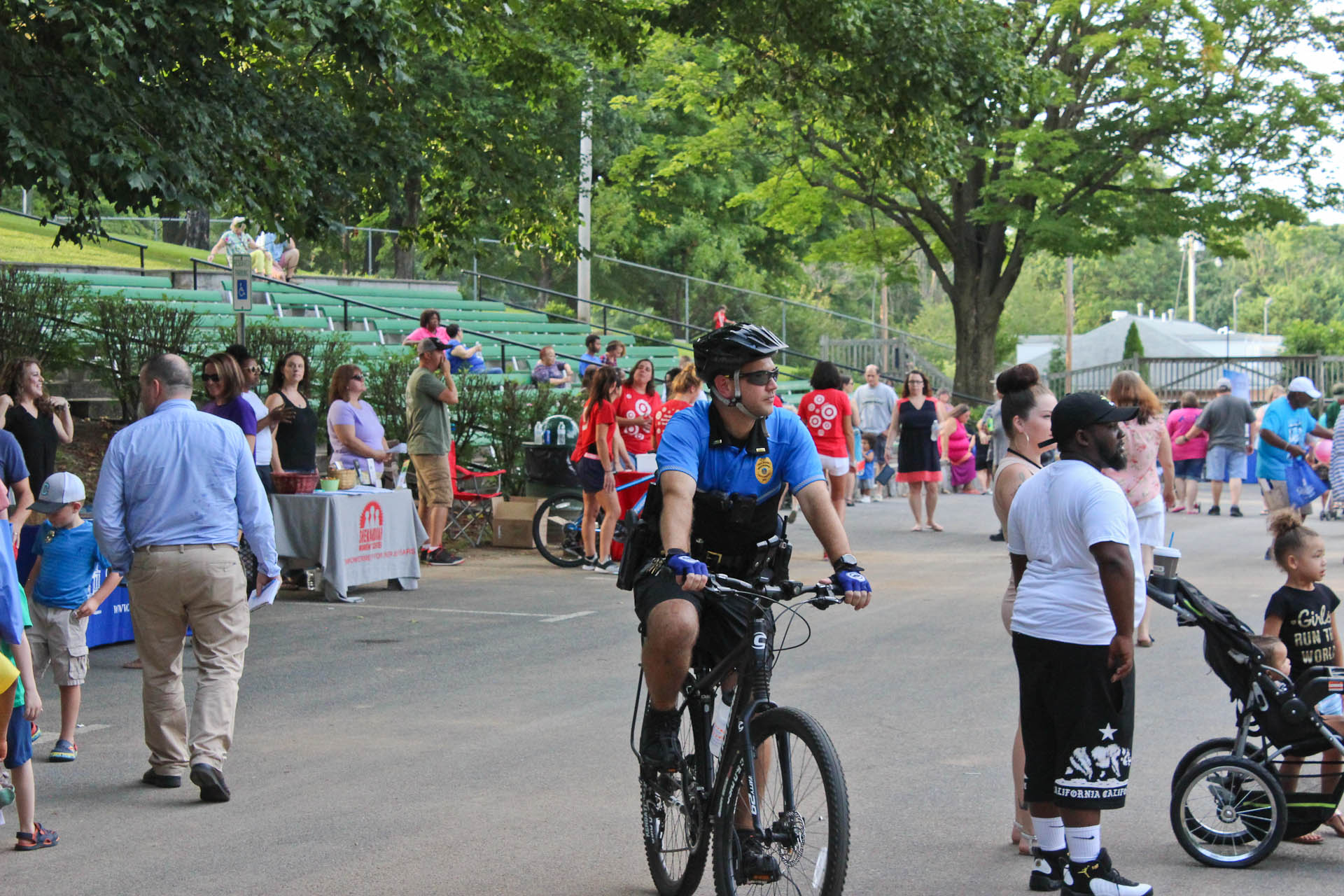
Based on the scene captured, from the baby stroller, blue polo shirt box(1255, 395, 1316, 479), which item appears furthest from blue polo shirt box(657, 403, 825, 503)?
blue polo shirt box(1255, 395, 1316, 479)

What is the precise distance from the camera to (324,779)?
6566 millimetres

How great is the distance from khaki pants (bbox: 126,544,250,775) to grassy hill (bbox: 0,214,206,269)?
22.3 m

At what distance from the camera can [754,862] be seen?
4289mm

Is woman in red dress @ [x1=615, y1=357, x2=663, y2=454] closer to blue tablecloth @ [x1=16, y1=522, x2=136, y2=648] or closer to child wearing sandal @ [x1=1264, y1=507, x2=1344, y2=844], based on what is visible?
blue tablecloth @ [x1=16, y1=522, x2=136, y2=648]

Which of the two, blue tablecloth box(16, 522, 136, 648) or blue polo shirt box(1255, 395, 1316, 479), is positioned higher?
blue polo shirt box(1255, 395, 1316, 479)

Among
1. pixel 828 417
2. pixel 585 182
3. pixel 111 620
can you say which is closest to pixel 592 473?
pixel 828 417

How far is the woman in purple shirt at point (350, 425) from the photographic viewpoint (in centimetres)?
1245

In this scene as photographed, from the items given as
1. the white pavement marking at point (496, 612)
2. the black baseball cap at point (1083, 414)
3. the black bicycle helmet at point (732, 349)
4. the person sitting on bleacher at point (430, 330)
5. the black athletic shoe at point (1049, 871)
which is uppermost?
the person sitting on bleacher at point (430, 330)

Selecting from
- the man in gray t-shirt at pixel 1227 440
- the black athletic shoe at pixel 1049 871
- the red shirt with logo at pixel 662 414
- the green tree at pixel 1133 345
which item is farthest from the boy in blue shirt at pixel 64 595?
the green tree at pixel 1133 345

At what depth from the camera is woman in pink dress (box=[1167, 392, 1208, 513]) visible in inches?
841

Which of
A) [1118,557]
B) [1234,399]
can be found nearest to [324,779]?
[1118,557]

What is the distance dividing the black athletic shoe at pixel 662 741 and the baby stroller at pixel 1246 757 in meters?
1.88

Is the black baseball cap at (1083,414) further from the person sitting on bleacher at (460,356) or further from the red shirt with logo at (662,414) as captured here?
the person sitting on bleacher at (460,356)

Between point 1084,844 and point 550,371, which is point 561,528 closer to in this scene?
point 550,371
